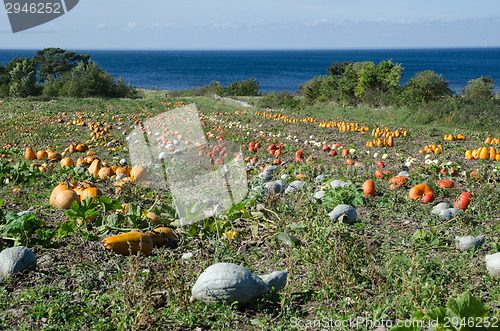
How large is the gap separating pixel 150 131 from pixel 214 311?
8331 millimetres

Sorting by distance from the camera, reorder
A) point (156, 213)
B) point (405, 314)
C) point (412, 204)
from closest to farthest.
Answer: point (405, 314), point (156, 213), point (412, 204)

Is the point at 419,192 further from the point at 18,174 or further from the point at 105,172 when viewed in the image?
the point at 18,174

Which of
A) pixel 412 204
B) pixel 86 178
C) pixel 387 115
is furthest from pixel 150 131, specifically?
pixel 387 115

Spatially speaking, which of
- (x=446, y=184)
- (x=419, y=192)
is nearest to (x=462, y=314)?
(x=419, y=192)

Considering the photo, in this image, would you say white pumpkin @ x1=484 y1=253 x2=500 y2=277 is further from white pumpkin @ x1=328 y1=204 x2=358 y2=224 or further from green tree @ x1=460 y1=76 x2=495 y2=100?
green tree @ x1=460 y1=76 x2=495 y2=100

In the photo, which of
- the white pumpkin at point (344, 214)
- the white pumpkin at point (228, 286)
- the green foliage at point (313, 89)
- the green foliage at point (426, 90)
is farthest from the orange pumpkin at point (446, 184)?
the green foliage at point (313, 89)

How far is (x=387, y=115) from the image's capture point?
1827cm

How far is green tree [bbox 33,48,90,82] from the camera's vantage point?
65.6 metres

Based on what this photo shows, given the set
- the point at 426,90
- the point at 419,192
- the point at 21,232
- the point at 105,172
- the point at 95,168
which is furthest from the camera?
the point at 426,90

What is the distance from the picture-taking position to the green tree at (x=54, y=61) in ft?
215

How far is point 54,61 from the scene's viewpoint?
2675 inches

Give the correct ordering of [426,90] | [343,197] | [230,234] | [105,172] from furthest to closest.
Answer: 1. [426,90]
2. [105,172]
3. [343,197]
4. [230,234]

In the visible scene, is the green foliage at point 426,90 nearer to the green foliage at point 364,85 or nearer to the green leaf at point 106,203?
the green foliage at point 364,85

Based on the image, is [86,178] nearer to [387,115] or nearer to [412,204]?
[412,204]
